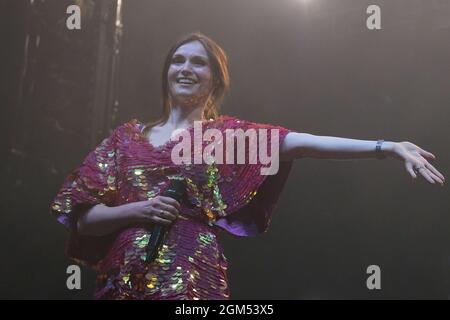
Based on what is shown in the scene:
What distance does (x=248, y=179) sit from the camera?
1.79 meters

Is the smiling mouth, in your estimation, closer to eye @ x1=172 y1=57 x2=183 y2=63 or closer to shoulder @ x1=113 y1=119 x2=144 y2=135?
eye @ x1=172 y1=57 x2=183 y2=63

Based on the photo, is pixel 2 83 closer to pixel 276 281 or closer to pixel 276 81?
pixel 276 81

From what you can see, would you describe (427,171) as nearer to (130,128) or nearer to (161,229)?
(161,229)

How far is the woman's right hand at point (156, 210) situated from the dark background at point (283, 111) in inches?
17.9

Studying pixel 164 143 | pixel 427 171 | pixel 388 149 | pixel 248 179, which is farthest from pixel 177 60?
pixel 427 171

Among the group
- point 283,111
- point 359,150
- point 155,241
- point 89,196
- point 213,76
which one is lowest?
point 155,241

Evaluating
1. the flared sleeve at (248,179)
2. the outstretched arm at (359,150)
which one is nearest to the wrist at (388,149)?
the outstretched arm at (359,150)

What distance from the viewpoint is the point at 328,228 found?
2.18m

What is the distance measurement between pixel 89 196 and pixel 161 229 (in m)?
0.24

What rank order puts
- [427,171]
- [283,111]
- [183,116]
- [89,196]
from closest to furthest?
[427,171]
[89,196]
[183,116]
[283,111]

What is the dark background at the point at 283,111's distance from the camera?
2.13 m

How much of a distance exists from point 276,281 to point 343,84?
0.73m

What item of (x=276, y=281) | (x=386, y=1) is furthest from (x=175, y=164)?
(x=386, y=1)

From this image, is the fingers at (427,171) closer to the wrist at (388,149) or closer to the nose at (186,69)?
the wrist at (388,149)
